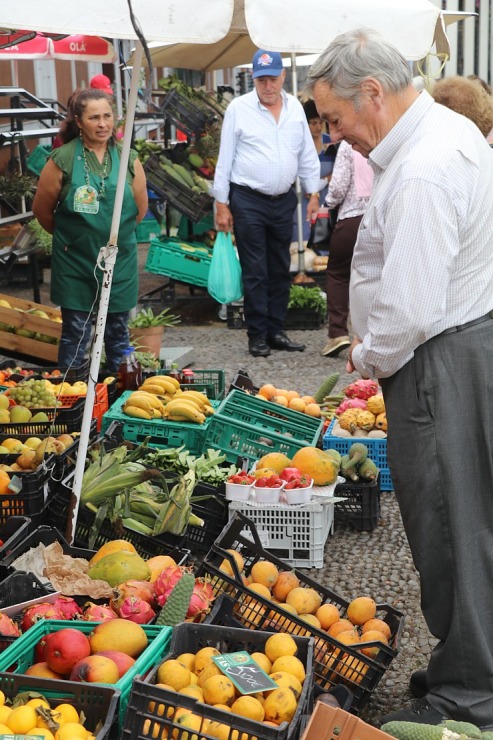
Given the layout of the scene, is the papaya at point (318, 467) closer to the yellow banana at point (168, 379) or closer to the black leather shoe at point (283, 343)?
the yellow banana at point (168, 379)

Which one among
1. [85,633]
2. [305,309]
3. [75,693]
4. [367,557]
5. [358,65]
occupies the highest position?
[358,65]

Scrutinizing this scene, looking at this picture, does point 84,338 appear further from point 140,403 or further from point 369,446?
point 369,446

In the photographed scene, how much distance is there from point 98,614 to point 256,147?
18.8 ft

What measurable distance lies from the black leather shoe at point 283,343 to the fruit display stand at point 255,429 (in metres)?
3.11

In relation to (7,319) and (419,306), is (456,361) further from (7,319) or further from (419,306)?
(7,319)

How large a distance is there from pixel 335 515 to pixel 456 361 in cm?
241

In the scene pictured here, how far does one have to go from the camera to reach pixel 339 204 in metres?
8.24

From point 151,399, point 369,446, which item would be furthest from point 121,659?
point 369,446

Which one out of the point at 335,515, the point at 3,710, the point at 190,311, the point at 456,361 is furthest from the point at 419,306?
the point at 190,311

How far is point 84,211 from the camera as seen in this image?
6.16 meters

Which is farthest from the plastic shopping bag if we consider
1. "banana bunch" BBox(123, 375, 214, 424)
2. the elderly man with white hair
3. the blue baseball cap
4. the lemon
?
the lemon

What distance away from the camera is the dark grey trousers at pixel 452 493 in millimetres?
3047

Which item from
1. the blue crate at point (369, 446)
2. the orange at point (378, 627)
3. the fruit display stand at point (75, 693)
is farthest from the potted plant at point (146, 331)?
the fruit display stand at point (75, 693)

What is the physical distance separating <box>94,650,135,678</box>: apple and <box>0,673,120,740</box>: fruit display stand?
0.19 metres
